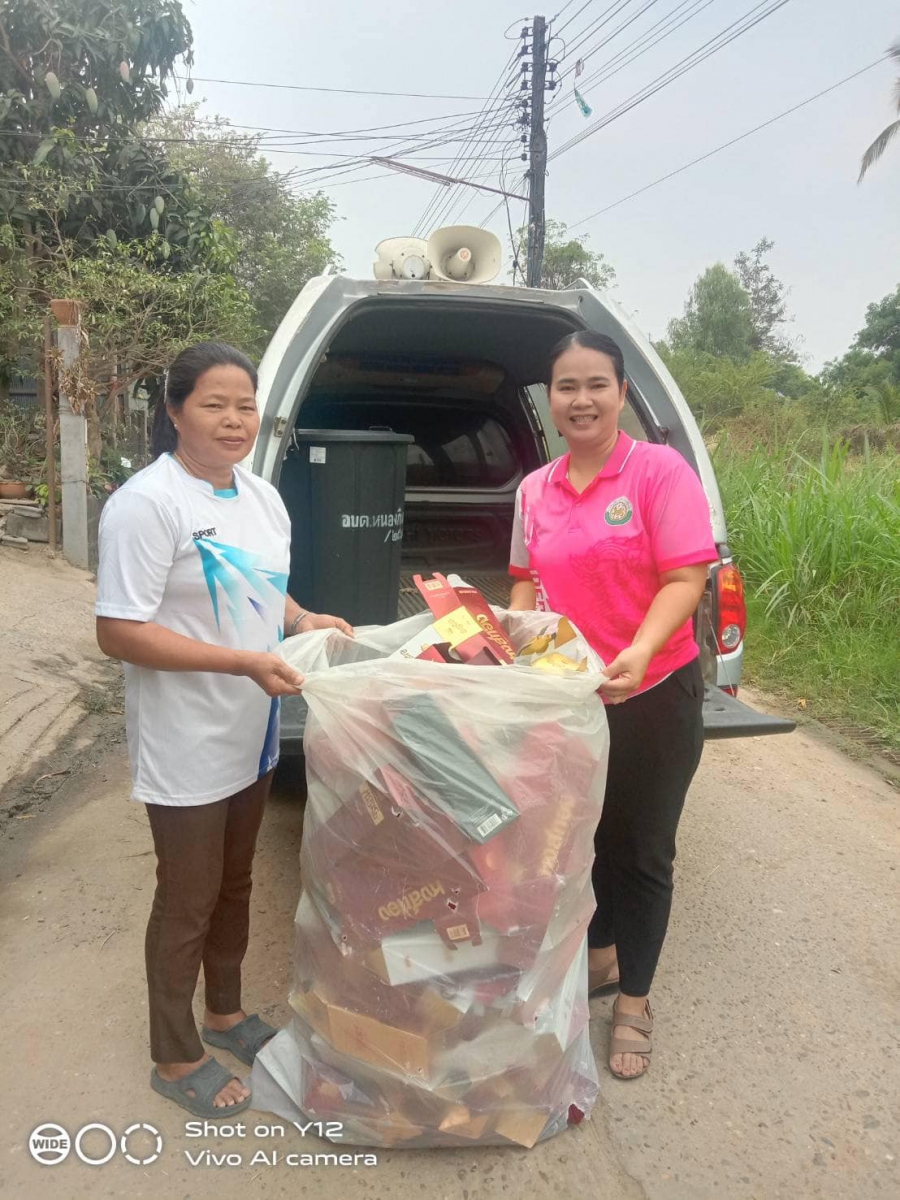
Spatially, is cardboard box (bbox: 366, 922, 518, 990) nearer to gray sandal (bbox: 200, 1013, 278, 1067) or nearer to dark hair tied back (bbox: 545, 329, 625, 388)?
gray sandal (bbox: 200, 1013, 278, 1067)

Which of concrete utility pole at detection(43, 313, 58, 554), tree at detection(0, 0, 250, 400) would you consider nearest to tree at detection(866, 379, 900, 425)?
tree at detection(0, 0, 250, 400)

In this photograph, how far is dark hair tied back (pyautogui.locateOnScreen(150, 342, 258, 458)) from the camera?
1.67 metres

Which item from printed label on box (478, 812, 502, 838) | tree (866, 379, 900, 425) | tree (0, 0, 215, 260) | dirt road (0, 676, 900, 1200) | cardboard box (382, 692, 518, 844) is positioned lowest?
dirt road (0, 676, 900, 1200)

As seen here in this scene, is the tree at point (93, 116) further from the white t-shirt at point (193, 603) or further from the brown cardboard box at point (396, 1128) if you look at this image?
the brown cardboard box at point (396, 1128)

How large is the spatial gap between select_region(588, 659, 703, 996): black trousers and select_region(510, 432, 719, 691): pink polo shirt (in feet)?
0.26

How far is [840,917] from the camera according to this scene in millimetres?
2775

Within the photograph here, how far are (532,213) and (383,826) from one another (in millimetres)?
15701

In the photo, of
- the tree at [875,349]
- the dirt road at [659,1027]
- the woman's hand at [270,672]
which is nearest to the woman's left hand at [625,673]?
the woman's hand at [270,672]

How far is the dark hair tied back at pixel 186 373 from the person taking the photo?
167cm

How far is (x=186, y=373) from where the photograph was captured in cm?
167

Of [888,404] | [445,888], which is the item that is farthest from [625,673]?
[888,404]

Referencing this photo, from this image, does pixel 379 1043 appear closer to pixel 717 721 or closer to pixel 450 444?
pixel 717 721

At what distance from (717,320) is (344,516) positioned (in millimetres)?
34245

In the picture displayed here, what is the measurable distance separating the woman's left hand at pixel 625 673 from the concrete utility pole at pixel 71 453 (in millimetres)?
6088
